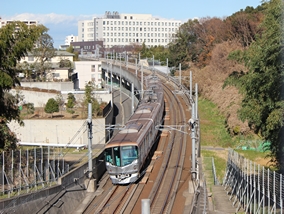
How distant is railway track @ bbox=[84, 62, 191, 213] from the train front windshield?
49.8 inches

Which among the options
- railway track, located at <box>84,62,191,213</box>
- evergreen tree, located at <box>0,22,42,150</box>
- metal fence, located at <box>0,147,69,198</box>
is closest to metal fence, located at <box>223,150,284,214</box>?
railway track, located at <box>84,62,191,213</box>

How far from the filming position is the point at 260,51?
19.4 m

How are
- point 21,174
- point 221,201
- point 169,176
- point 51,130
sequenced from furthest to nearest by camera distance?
point 51,130
point 169,176
point 221,201
point 21,174

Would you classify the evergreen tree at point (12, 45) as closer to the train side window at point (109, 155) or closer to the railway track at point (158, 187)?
the train side window at point (109, 155)

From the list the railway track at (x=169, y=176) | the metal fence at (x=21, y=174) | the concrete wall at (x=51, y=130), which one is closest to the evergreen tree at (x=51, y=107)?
the concrete wall at (x=51, y=130)

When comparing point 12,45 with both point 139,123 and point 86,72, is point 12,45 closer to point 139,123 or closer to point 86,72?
point 139,123

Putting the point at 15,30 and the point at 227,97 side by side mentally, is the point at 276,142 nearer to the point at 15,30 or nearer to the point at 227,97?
the point at 15,30

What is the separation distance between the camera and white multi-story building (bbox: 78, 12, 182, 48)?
144500mm

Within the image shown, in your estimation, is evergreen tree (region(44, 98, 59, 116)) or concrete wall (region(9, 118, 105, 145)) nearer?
concrete wall (region(9, 118, 105, 145))

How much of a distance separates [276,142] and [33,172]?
9.91 meters

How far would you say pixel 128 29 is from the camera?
14588 cm

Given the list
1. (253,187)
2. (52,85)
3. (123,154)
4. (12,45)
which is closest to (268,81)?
(253,187)

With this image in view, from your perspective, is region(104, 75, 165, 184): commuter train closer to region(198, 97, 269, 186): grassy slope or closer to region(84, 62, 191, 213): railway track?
region(84, 62, 191, 213): railway track

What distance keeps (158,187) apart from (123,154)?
241 centimetres
